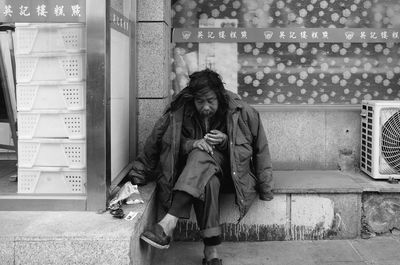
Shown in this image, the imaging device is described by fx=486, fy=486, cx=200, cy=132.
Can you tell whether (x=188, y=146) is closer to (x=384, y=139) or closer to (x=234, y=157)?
(x=234, y=157)

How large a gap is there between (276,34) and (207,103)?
166 cm

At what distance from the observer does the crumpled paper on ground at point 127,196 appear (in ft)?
12.3

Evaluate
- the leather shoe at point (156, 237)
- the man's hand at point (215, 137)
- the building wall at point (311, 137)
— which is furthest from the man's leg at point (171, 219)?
the building wall at point (311, 137)

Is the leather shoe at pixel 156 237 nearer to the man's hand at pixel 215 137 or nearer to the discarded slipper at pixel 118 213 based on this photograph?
the discarded slipper at pixel 118 213

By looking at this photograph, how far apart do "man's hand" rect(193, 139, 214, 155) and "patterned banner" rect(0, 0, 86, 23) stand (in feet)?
4.28

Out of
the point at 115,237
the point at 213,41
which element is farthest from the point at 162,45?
the point at 115,237

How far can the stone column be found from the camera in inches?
191

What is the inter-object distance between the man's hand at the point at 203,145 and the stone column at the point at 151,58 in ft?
3.35

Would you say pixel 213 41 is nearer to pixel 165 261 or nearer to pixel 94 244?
pixel 165 261

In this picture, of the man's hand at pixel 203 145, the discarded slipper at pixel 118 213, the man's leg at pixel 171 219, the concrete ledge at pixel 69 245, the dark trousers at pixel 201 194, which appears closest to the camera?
the concrete ledge at pixel 69 245

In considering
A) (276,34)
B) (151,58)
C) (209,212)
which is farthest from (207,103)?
(276,34)

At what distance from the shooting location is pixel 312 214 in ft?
14.8

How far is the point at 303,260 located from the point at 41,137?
7.75 ft

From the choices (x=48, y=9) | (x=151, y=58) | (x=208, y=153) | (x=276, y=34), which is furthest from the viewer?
(x=276, y=34)
